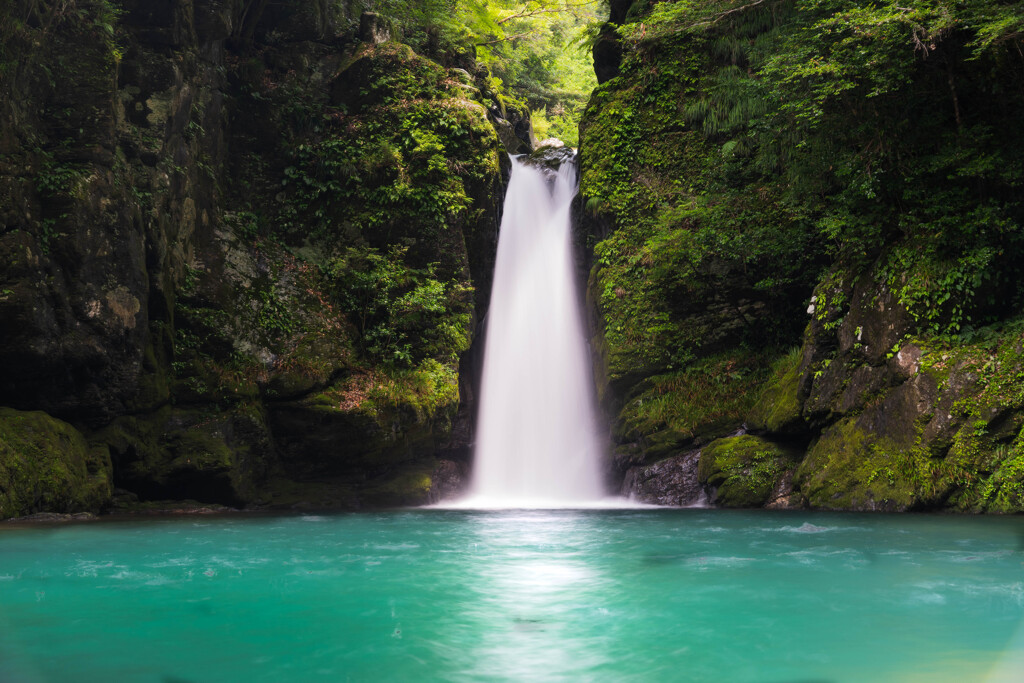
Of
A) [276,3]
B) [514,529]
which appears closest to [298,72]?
[276,3]

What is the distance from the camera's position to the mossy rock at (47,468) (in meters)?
9.14

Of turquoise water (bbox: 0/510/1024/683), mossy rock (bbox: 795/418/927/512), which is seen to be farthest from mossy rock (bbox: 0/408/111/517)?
mossy rock (bbox: 795/418/927/512)

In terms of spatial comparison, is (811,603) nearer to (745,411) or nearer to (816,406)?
(816,406)

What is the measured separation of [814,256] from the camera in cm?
1336

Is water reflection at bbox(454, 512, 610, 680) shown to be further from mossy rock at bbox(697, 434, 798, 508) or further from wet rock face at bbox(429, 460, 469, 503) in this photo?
wet rock face at bbox(429, 460, 469, 503)

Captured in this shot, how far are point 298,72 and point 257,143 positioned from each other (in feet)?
6.56

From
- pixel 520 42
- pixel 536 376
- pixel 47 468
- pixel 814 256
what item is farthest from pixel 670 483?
pixel 520 42

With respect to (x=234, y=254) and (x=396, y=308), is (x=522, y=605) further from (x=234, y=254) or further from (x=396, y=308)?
(x=234, y=254)

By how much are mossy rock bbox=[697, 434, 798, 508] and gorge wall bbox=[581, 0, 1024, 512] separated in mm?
32

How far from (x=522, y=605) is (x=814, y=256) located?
10500 mm

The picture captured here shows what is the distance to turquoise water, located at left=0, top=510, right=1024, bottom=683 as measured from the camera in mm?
3725

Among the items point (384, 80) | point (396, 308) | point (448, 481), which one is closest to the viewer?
point (396, 308)

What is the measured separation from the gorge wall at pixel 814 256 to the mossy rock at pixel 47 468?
897 centimetres

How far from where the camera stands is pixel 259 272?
1403cm
